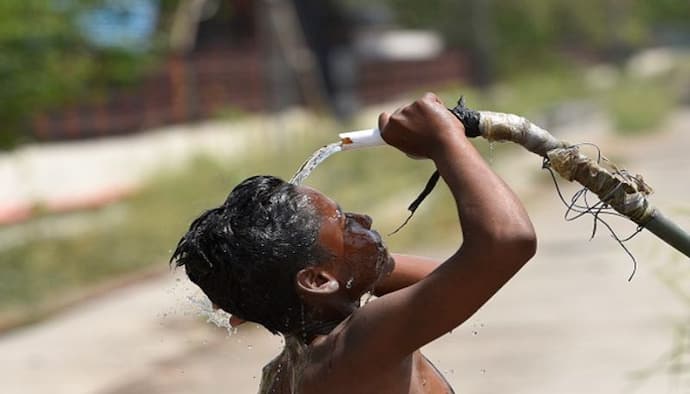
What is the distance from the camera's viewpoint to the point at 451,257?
2.23 m

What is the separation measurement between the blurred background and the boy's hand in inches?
16.7

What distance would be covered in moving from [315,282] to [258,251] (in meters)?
0.12

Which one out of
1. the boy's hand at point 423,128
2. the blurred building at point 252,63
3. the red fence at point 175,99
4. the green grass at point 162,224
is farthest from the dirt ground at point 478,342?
the red fence at point 175,99

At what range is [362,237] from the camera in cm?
241

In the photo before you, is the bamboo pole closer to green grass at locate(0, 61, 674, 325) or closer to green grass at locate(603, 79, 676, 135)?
green grass at locate(0, 61, 674, 325)

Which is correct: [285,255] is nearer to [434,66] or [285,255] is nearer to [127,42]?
[127,42]

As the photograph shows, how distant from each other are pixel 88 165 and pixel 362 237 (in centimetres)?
1321

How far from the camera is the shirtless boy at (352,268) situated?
2207mm

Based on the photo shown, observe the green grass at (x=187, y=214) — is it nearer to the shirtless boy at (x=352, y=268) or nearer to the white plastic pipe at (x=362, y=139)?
the shirtless boy at (x=352, y=268)

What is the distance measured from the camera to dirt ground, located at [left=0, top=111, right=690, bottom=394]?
688 centimetres

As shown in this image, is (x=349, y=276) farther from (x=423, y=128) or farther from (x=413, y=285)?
(x=423, y=128)

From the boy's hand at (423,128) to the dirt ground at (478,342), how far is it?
332 cm

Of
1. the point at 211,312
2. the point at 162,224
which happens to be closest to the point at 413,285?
the point at 211,312

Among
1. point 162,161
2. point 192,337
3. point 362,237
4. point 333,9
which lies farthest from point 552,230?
point 333,9
